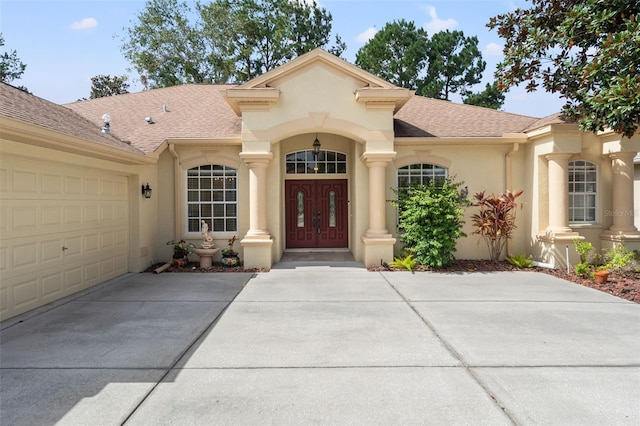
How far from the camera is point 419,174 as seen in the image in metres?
11.1

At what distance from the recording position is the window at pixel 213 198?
10906 millimetres

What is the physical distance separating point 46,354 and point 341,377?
342cm

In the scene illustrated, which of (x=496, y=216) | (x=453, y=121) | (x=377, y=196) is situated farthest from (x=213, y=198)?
(x=496, y=216)

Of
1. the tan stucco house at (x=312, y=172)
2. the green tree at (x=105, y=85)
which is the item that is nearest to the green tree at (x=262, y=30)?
the green tree at (x=105, y=85)

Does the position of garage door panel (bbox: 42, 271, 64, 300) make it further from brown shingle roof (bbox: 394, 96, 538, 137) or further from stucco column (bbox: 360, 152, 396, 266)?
brown shingle roof (bbox: 394, 96, 538, 137)

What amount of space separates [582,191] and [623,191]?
2.89ft

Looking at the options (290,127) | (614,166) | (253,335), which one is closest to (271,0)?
(290,127)

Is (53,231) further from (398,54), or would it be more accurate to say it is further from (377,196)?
(398,54)

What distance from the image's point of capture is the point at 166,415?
10.6ft

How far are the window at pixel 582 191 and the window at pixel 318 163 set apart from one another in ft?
20.6

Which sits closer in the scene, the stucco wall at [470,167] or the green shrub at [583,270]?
the green shrub at [583,270]

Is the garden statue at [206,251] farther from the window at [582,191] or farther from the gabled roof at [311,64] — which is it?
the window at [582,191]

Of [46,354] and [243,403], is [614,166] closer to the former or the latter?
[243,403]

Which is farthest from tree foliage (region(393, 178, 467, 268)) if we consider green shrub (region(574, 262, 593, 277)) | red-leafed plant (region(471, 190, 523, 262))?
green shrub (region(574, 262, 593, 277))
